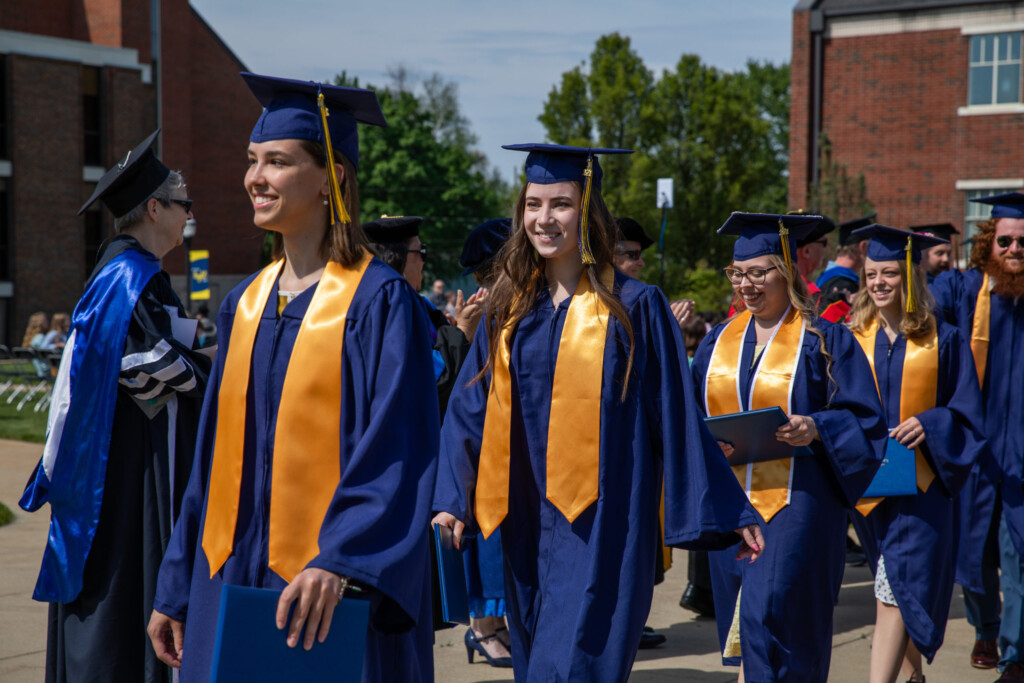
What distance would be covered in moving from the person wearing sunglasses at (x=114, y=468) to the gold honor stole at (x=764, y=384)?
206 cm

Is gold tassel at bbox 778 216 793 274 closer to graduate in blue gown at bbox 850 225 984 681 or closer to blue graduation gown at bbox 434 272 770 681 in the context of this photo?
graduate in blue gown at bbox 850 225 984 681

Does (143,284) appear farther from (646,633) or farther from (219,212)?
(219,212)

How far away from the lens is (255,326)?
2658 mm

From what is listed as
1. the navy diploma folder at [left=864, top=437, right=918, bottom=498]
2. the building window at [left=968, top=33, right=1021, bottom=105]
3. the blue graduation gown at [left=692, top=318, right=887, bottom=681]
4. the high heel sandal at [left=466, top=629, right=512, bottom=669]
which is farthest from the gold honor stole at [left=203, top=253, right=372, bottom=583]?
the building window at [left=968, top=33, right=1021, bottom=105]

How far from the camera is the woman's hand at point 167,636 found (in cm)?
274

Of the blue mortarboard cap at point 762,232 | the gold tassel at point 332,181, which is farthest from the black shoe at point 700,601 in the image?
the gold tassel at point 332,181

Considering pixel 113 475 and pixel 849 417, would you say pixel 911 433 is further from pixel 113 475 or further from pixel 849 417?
pixel 113 475

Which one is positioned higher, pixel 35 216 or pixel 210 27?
pixel 210 27

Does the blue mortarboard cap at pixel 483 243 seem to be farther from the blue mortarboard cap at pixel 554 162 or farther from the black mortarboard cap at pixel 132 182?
the blue mortarboard cap at pixel 554 162

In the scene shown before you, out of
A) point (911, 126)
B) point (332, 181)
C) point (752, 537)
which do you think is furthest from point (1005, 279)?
point (911, 126)

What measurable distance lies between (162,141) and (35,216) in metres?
5.68

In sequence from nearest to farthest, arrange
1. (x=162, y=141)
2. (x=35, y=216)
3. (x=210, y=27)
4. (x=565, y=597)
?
(x=565, y=597)
(x=35, y=216)
(x=162, y=141)
(x=210, y=27)

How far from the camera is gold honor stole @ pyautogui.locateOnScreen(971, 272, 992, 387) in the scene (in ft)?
18.5

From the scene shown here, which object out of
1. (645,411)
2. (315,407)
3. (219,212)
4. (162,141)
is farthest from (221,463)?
(219,212)
